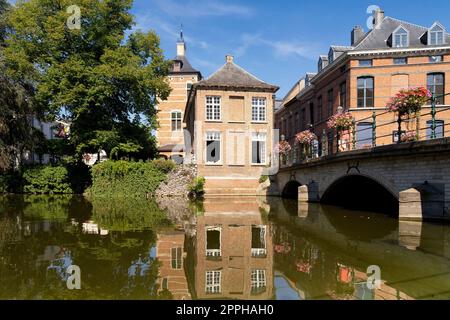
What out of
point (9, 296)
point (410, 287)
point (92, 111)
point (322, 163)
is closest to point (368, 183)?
point (322, 163)

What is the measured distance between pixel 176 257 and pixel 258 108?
20423 millimetres

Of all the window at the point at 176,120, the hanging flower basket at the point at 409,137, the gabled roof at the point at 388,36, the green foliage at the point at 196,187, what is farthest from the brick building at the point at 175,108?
the hanging flower basket at the point at 409,137

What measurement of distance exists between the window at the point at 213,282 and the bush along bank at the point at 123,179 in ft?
60.8

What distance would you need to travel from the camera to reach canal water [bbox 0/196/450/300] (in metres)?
4.63

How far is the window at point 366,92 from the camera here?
76.7 feet

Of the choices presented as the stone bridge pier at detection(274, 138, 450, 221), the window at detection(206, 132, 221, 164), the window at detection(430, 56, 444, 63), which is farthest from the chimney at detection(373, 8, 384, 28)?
the stone bridge pier at detection(274, 138, 450, 221)

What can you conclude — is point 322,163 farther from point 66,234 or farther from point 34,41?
point 34,41

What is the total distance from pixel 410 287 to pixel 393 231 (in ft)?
16.2

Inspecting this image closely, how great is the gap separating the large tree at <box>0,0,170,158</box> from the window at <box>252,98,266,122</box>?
657 centimetres

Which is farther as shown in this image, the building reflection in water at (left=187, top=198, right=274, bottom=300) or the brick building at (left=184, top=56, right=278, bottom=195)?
the brick building at (left=184, top=56, right=278, bottom=195)

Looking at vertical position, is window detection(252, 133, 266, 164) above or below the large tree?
below

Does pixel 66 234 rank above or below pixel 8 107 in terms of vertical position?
below

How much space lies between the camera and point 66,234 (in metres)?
8.72

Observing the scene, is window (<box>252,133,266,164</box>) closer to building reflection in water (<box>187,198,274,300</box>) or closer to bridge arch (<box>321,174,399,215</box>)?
bridge arch (<box>321,174,399,215</box>)
